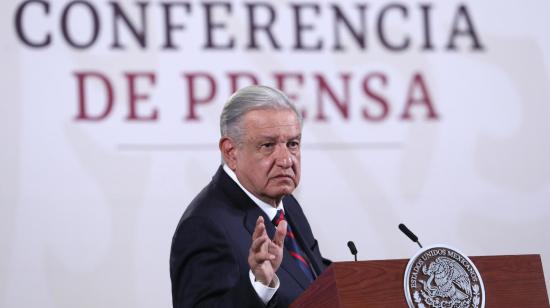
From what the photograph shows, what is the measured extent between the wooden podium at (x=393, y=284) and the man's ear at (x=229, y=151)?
2.01 ft

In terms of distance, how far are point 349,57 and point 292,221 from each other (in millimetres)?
1615

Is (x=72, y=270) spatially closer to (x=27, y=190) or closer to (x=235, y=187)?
(x=27, y=190)

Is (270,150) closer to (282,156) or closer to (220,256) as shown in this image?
(282,156)

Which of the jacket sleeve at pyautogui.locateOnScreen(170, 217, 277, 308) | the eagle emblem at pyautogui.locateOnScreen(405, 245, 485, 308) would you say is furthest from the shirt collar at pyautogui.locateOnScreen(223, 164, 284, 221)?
the eagle emblem at pyautogui.locateOnScreen(405, 245, 485, 308)

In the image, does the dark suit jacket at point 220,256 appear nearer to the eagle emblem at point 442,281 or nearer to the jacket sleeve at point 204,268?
the jacket sleeve at point 204,268

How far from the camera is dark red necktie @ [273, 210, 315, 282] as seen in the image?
2.88 metres

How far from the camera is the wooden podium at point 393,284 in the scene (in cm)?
222

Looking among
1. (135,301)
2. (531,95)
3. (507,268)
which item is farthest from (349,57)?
(507,268)

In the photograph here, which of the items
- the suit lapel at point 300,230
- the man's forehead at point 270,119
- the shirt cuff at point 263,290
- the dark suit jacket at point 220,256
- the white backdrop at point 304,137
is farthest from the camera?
the white backdrop at point 304,137

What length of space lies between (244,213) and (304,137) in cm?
157

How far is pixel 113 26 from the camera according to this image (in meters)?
4.30

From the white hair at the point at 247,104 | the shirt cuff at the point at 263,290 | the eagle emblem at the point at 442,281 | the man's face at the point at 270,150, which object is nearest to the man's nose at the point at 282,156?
the man's face at the point at 270,150

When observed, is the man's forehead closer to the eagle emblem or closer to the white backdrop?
the eagle emblem

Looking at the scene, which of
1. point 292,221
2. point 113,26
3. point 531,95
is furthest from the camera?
point 531,95
